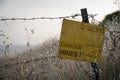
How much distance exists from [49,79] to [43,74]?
470 mm

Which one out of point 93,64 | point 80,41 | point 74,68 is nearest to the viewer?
point 80,41

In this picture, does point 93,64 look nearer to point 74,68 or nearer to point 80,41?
point 80,41

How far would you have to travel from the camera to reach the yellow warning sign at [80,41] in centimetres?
432

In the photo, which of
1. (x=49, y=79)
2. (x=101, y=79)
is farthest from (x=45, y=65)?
(x=101, y=79)

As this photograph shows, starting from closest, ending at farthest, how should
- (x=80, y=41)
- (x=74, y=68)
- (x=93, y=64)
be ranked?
(x=80, y=41)
(x=93, y=64)
(x=74, y=68)

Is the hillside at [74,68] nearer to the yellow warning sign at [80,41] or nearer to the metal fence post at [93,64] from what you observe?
the metal fence post at [93,64]

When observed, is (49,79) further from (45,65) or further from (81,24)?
(81,24)

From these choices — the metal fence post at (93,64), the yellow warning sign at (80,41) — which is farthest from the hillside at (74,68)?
the yellow warning sign at (80,41)

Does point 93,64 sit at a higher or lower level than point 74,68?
higher

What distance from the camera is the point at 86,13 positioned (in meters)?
4.76

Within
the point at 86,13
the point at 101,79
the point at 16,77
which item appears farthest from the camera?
the point at 16,77

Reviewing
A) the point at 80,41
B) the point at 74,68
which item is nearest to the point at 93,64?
the point at 80,41

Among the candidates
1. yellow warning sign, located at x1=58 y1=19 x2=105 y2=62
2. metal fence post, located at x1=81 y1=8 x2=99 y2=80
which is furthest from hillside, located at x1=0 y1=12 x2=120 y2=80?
yellow warning sign, located at x1=58 y1=19 x2=105 y2=62

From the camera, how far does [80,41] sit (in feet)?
14.4
